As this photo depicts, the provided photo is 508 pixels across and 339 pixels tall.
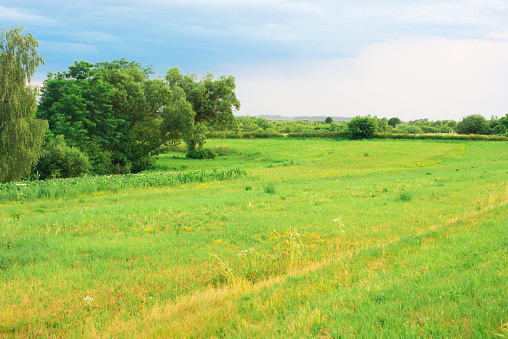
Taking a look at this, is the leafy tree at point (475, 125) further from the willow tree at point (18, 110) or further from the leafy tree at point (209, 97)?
the willow tree at point (18, 110)

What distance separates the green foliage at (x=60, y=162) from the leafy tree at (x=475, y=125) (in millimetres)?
101059

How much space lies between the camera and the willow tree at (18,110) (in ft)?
92.3

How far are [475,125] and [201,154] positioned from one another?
84.0 metres

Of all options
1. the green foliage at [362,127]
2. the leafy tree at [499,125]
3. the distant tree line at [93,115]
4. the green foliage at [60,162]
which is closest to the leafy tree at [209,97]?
the distant tree line at [93,115]

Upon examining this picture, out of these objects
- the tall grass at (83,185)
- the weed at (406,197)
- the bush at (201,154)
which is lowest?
the tall grass at (83,185)

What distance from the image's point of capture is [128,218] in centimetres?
1241

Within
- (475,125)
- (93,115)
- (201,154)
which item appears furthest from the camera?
(475,125)

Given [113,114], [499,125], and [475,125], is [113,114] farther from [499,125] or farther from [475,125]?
[475,125]

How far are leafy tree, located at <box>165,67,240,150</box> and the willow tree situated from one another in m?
24.4

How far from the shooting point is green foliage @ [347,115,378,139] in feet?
235

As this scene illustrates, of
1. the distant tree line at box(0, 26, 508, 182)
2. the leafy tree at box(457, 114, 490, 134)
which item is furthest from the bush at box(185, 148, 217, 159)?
the leafy tree at box(457, 114, 490, 134)

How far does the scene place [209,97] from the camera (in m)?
55.0

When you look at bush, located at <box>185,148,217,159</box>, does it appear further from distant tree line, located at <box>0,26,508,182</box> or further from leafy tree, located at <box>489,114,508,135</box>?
leafy tree, located at <box>489,114,508,135</box>

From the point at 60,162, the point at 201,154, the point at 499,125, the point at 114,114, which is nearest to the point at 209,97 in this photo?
the point at 201,154
